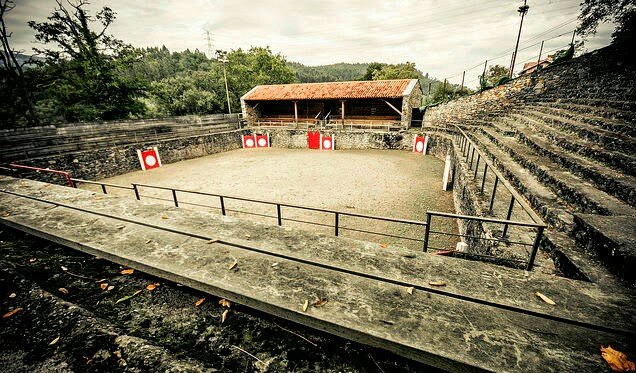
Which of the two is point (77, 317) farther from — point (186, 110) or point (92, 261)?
point (186, 110)

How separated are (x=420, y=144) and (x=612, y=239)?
16.7 metres

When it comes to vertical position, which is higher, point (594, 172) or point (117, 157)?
point (594, 172)

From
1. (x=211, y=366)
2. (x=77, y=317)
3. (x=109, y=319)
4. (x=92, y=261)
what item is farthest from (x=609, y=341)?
(x=92, y=261)

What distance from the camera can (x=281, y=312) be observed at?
1702 mm

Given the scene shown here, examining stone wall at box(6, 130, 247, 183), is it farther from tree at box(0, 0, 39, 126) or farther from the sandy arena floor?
tree at box(0, 0, 39, 126)

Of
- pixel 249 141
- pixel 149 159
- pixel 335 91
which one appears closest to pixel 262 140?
pixel 249 141

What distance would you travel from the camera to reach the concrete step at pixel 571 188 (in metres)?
3.52

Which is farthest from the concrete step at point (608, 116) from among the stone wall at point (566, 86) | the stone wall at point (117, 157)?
the stone wall at point (117, 157)

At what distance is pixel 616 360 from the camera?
1.33 m

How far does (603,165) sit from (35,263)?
912 cm

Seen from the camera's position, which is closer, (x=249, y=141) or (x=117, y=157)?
(x=117, y=157)

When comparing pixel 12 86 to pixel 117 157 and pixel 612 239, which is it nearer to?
pixel 117 157

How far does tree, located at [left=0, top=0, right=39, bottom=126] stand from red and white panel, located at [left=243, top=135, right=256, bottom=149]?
16.9m

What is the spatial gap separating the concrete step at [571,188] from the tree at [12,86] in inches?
1271
